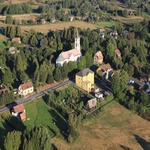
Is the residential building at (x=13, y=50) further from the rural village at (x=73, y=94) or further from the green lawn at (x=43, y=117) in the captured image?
the green lawn at (x=43, y=117)

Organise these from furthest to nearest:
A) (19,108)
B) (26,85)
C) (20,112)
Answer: (26,85), (19,108), (20,112)

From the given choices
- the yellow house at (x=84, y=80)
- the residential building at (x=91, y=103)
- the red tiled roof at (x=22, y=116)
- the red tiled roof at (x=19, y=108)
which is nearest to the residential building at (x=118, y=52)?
the yellow house at (x=84, y=80)

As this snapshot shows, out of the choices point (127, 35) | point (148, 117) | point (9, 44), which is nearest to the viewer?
point (148, 117)

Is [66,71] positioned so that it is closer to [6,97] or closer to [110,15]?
[6,97]

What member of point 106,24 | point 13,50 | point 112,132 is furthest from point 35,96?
point 106,24

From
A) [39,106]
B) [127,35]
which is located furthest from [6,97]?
[127,35]

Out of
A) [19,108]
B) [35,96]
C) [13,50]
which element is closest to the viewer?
[19,108]

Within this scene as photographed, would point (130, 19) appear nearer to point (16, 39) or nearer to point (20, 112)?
point (16, 39)

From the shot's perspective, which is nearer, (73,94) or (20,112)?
(20,112)
